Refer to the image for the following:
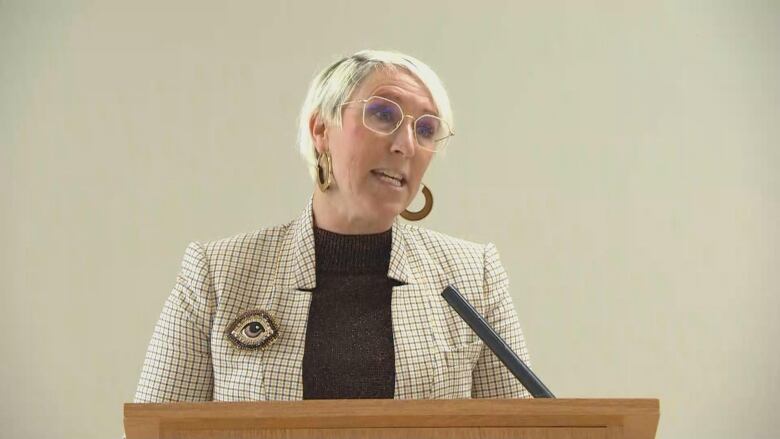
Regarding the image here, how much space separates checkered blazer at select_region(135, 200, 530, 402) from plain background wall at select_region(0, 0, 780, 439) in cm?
91

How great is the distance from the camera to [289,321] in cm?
182

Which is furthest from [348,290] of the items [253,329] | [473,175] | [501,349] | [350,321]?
[473,175]

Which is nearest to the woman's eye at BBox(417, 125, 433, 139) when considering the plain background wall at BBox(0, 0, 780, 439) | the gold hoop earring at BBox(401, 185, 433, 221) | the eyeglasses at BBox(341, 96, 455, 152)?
the eyeglasses at BBox(341, 96, 455, 152)

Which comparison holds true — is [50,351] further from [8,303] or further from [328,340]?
[328,340]

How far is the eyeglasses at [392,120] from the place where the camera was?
1822 mm

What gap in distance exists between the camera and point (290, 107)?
287 centimetres

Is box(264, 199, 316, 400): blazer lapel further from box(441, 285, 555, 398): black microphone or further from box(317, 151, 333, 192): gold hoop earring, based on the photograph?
box(441, 285, 555, 398): black microphone

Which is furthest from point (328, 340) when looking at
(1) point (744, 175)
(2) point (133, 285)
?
(1) point (744, 175)

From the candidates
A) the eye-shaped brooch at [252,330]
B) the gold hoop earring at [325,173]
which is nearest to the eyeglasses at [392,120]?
the gold hoop earring at [325,173]

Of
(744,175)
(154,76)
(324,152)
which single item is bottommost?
(324,152)

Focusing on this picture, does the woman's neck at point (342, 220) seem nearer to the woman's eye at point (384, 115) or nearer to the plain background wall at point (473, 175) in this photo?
the woman's eye at point (384, 115)

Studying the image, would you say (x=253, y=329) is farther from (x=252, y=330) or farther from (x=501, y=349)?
(x=501, y=349)

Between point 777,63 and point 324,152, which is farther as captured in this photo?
point 777,63

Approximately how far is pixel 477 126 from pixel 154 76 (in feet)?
2.89
